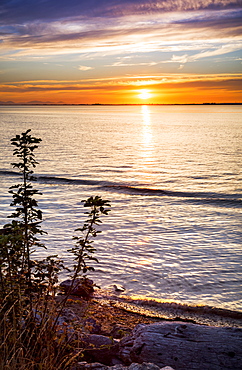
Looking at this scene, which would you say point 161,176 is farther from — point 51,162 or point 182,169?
point 51,162

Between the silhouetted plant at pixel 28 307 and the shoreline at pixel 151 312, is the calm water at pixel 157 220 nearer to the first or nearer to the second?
the shoreline at pixel 151 312

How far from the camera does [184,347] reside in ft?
16.2

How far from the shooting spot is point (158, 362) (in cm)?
482

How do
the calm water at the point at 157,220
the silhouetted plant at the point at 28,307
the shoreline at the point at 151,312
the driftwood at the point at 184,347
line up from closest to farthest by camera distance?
1. the silhouetted plant at the point at 28,307
2. the driftwood at the point at 184,347
3. the shoreline at the point at 151,312
4. the calm water at the point at 157,220

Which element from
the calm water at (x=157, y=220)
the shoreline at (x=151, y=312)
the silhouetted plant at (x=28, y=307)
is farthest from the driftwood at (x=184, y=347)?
the calm water at (x=157, y=220)

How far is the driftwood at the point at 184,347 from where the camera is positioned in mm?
4691

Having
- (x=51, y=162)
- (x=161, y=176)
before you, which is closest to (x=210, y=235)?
(x=161, y=176)

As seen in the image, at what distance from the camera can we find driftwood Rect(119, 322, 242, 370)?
4.69m

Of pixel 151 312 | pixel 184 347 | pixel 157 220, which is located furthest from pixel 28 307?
pixel 157 220

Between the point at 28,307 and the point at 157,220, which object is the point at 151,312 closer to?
the point at 28,307

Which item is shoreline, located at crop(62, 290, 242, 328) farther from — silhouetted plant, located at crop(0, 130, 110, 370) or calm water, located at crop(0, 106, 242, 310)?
silhouetted plant, located at crop(0, 130, 110, 370)

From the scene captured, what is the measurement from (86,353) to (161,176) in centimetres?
2122

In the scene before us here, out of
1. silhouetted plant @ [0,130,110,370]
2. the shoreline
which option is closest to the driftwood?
silhouetted plant @ [0,130,110,370]

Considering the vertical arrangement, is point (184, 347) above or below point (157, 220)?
below
